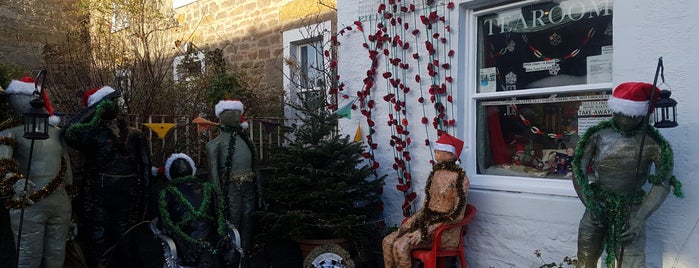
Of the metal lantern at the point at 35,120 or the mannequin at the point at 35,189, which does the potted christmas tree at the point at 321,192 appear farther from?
the metal lantern at the point at 35,120

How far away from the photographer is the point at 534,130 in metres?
4.62

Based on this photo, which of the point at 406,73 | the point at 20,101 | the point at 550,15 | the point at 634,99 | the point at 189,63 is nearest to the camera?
the point at 634,99

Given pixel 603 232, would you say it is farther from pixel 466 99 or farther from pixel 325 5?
pixel 325 5

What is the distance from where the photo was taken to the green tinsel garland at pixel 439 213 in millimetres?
4285

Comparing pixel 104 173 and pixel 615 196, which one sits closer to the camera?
pixel 615 196

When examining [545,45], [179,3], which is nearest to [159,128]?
[545,45]

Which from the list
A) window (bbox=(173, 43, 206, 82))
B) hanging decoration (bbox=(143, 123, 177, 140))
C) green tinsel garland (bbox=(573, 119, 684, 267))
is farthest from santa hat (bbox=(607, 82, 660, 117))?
window (bbox=(173, 43, 206, 82))

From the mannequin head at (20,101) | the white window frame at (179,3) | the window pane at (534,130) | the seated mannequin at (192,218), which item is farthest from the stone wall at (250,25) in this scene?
the mannequin head at (20,101)

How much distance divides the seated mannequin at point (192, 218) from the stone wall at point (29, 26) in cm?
768

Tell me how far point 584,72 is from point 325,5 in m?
4.48

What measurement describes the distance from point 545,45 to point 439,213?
5.79ft

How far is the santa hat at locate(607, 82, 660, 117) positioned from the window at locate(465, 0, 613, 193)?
0.75 meters

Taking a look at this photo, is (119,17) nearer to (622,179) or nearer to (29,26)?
(29,26)

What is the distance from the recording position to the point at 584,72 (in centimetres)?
427
